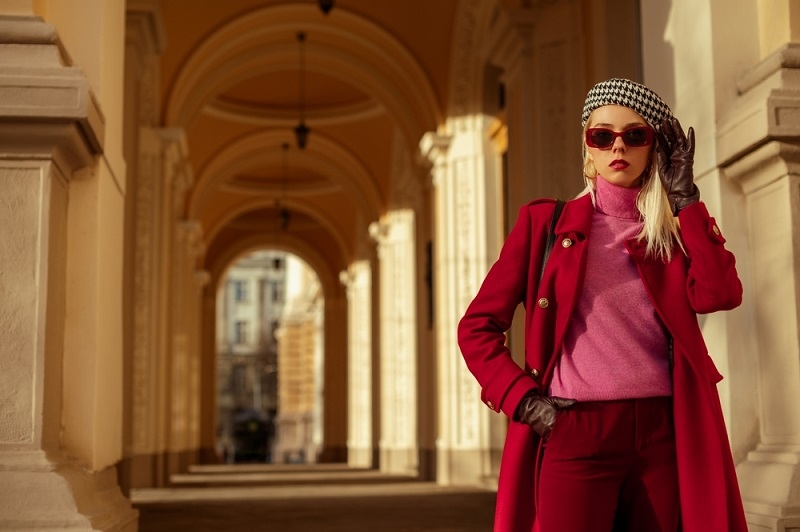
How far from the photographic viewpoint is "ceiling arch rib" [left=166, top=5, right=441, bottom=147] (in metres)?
16.2

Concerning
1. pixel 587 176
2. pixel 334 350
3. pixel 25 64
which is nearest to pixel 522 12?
pixel 25 64

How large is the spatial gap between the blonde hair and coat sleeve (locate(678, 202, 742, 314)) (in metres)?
0.03

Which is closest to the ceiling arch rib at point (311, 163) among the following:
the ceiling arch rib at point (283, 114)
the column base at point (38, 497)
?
the ceiling arch rib at point (283, 114)

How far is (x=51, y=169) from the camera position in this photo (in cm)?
461

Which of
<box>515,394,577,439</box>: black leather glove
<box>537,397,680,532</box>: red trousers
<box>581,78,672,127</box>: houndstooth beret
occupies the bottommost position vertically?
<box>537,397,680,532</box>: red trousers

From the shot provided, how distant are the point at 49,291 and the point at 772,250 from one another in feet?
9.16

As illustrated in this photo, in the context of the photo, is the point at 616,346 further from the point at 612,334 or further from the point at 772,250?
the point at 772,250

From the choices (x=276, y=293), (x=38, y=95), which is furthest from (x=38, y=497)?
(x=276, y=293)

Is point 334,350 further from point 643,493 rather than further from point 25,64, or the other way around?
point 643,493

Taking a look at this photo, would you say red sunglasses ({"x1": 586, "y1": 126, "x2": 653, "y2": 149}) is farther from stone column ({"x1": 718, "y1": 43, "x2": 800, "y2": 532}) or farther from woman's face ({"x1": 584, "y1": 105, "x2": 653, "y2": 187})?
stone column ({"x1": 718, "y1": 43, "x2": 800, "y2": 532})

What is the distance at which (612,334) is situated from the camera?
261cm

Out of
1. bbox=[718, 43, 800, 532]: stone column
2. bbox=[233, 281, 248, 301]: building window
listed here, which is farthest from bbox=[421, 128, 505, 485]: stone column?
bbox=[233, 281, 248, 301]: building window

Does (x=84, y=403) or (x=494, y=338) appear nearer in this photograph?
(x=494, y=338)

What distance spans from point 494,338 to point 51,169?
2568 mm
